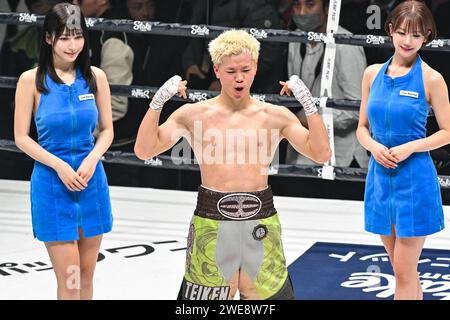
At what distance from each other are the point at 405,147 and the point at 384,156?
0.09 metres

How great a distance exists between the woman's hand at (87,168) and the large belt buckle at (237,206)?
654mm

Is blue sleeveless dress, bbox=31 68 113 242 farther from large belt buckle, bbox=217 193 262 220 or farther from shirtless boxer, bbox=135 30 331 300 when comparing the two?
large belt buckle, bbox=217 193 262 220

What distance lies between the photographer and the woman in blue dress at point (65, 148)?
3.91 meters

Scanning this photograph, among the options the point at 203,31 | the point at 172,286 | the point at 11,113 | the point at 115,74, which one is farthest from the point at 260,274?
the point at 11,113

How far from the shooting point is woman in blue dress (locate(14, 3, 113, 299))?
3.91 m

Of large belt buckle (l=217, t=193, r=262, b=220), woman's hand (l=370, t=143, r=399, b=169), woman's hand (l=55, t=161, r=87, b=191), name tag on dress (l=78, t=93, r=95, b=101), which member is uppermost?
name tag on dress (l=78, t=93, r=95, b=101)

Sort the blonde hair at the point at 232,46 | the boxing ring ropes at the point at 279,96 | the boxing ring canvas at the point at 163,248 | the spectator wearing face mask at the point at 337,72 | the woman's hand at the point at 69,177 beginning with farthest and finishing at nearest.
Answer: the spectator wearing face mask at the point at 337,72 < the boxing ring ropes at the point at 279,96 < the boxing ring canvas at the point at 163,248 < the woman's hand at the point at 69,177 < the blonde hair at the point at 232,46

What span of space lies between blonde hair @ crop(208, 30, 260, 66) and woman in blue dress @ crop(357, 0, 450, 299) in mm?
802

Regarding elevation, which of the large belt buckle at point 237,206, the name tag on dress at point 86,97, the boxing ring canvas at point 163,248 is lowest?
the boxing ring canvas at point 163,248

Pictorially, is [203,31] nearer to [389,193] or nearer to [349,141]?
[349,141]

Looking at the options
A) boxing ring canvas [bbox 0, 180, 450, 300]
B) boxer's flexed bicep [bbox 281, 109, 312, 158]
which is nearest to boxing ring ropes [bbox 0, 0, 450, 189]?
boxing ring canvas [bbox 0, 180, 450, 300]

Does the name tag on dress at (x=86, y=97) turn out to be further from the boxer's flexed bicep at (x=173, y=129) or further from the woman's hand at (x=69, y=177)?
the boxer's flexed bicep at (x=173, y=129)

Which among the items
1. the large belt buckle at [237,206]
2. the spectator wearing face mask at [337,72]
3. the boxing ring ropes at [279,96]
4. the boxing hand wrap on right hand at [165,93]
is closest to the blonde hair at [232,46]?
the boxing hand wrap on right hand at [165,93]
